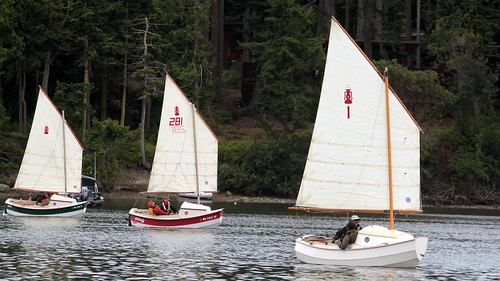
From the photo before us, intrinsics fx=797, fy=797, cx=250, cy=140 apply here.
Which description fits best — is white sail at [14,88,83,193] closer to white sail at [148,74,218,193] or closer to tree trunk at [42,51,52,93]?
white sail at [148,74,218,193]

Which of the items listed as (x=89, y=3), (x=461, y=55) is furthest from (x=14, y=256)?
(x=461, y=55)

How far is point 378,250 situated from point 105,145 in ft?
192

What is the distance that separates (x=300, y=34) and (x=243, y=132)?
15.8m

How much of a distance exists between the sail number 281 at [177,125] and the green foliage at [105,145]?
29.4 m

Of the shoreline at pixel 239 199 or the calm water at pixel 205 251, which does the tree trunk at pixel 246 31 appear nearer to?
the shoreline at pixel 239 199

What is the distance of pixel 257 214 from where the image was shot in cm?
7344

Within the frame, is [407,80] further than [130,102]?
No

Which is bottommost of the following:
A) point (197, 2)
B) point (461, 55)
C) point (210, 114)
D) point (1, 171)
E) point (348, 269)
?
point (348, 269)

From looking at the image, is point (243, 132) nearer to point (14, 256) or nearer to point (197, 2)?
point (197, 2)

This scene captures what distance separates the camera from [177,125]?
6103cm

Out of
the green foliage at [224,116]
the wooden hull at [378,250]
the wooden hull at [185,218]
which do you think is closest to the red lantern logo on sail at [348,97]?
the wooden hull at [378,250]

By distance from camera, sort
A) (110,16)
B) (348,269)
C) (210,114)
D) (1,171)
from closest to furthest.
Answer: (348,269) → (1,171) → (110,16) → (210,114)

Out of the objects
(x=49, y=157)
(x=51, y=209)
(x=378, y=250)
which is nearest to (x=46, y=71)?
(x=49, y=157)

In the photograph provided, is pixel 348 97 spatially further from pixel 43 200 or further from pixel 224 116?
pixel 224 116
